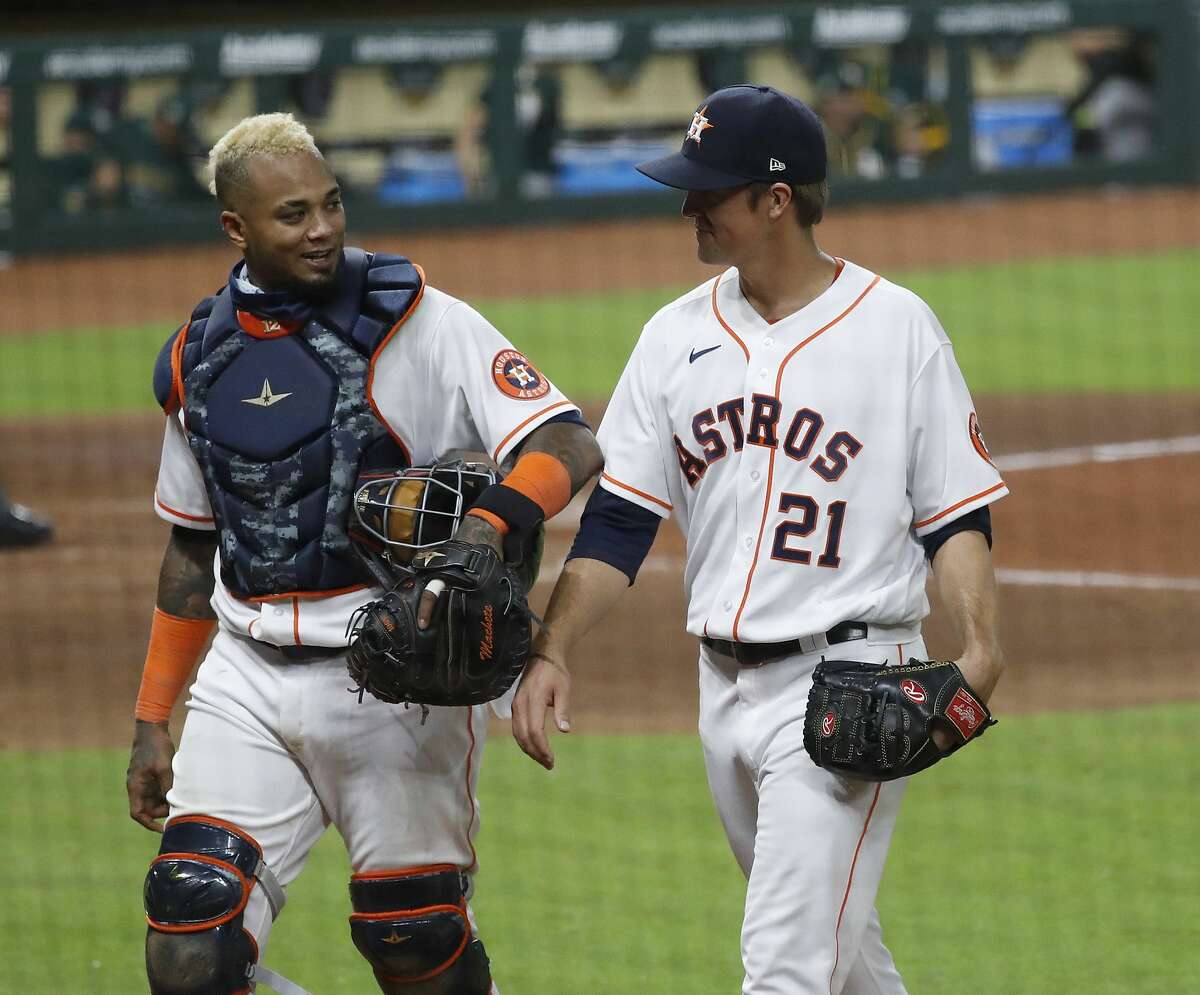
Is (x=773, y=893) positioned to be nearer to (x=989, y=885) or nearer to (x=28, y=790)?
(x=989, y=885)

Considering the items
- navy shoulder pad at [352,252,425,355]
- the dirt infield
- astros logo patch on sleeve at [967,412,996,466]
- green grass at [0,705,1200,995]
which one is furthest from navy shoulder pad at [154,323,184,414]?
the dirt infield

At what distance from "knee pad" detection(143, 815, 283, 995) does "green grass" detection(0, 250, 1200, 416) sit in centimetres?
1028

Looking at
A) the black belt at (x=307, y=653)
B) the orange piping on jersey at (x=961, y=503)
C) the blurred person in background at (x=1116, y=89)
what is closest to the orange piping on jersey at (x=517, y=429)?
the black belt at (x=307, y=653)

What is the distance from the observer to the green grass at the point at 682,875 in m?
5.12

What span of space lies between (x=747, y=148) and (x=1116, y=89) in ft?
61.8

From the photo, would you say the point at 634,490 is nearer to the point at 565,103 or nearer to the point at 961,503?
the point at 961,503

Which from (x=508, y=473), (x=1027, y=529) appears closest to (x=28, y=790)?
(x=508, y=473)

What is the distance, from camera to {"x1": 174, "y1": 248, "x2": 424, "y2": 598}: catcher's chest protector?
12.5 ft

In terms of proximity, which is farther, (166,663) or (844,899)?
→ (166,663)

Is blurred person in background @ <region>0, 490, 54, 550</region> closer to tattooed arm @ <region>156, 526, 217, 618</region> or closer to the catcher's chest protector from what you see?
tattooed arm @ <region>156, 526, 217, 618</region>

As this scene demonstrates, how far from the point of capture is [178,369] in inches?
155

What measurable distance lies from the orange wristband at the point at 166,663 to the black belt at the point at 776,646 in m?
1.15

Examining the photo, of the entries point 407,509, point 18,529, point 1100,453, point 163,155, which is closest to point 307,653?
point 407,509

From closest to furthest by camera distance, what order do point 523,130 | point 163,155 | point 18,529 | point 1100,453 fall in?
1. point 18,529
2. point 1100,453
3. point 163,155
4. point 523,130
